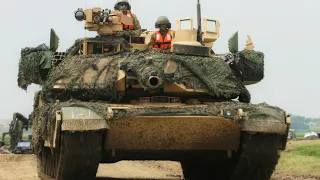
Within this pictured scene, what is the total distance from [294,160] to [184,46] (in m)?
9.37

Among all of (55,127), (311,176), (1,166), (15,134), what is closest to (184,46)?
(55,127)

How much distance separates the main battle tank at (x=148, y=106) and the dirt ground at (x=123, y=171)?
2490 mm

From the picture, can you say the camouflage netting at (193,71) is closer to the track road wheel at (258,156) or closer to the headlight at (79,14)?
the track road wheel at (258,156)

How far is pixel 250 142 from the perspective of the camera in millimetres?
9914

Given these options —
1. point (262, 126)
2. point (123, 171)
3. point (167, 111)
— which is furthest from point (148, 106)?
point (123, 171)

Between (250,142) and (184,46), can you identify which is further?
(184,46)

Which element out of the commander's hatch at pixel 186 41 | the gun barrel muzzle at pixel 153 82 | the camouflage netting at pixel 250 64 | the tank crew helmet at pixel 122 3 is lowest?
the gun barrel muzzle at pixel 153 82

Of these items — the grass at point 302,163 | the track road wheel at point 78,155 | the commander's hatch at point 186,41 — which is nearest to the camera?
the track road wheel at point 78,155

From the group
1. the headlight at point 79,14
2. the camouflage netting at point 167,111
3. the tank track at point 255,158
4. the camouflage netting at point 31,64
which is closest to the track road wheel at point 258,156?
the tank track at point 255,158

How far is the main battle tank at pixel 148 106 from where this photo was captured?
952cm

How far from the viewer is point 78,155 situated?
30.8 feet

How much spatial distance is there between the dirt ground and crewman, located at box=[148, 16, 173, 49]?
3.29m

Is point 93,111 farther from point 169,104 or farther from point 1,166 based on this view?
point 1,166

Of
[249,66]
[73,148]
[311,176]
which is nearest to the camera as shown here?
[73,148]
